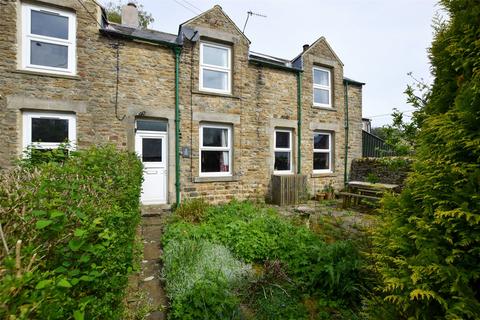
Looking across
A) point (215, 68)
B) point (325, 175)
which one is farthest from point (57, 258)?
point (325, 175)

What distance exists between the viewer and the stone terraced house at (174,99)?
6.58 metres

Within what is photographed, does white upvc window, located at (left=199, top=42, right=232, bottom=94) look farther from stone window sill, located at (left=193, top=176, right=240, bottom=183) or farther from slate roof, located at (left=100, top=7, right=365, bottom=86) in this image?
stone window sill, located at (left=193, top=176, right=240, bottom=183)

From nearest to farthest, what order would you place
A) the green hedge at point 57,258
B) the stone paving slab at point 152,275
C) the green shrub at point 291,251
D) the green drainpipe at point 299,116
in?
the green hedge at point 57,258
the stone paving slab at point 152,275
the green shrub at point 291,251
the green drainpipe at point 299,116

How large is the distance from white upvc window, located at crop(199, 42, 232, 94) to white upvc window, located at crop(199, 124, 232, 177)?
54.3 inches

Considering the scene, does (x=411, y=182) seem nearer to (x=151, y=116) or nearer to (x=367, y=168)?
(x=151, y=116)

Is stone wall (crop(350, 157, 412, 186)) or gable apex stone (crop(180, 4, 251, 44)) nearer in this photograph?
gable apex stone (crop(180, 4, 251, 44))

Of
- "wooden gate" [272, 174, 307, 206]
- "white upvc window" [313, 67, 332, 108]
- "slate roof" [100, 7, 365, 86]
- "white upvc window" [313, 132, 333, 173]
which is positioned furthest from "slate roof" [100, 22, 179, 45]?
"white upvc window" [313, 132, 333, 173]

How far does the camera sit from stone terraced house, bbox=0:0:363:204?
6.58 m

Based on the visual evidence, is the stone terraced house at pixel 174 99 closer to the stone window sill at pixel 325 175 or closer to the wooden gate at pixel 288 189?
the stone window sill at pixel 325 175

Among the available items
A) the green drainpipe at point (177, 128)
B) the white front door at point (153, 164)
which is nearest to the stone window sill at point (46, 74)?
the white front door at point (153, 164)

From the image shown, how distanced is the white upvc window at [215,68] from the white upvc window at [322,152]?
4.66m

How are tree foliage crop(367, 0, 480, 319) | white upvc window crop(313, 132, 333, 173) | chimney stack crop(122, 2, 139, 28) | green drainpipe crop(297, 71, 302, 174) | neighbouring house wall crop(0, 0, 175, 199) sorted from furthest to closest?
white upvc window crop(313, 132, 333, 173), green drainpipe crop(297, 71, 302, 174), chimney stack crop(122, 2, 139, 28), neighbouring house wall crop(0, 0, 175, 199), tree foliage crop(367, 0, 480, 319)

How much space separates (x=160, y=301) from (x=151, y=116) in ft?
19.2

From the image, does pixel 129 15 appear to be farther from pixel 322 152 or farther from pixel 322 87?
pixel 322 152
